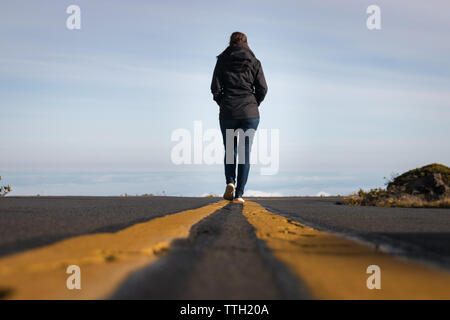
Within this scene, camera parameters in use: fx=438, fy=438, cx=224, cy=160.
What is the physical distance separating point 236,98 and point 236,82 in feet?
0.98

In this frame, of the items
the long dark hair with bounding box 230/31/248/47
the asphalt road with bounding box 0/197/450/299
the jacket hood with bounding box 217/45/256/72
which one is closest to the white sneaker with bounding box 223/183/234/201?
the jacket hood with bounding box 217/45/256/72

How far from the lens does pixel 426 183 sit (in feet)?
38.2

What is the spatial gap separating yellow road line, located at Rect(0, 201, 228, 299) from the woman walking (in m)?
5.65

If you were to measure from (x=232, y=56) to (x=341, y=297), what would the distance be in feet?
23.6

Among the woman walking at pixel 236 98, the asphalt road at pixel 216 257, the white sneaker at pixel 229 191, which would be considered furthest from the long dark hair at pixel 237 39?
the asphalt road at pixel 216 257

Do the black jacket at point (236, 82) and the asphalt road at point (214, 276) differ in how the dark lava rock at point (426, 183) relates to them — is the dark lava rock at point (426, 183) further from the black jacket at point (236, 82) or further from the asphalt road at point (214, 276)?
the asphalt road at point (214, 276)

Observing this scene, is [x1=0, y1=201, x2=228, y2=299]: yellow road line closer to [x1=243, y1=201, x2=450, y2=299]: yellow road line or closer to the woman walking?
[x1=243, y1=201, x2=450, y2=299]: yellow road line

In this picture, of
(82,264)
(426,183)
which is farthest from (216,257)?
(426,183)

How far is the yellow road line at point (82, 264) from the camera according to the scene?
1295 mm

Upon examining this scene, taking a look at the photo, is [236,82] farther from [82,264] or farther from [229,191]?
[82,264]

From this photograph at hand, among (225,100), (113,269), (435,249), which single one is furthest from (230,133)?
(113,269)
